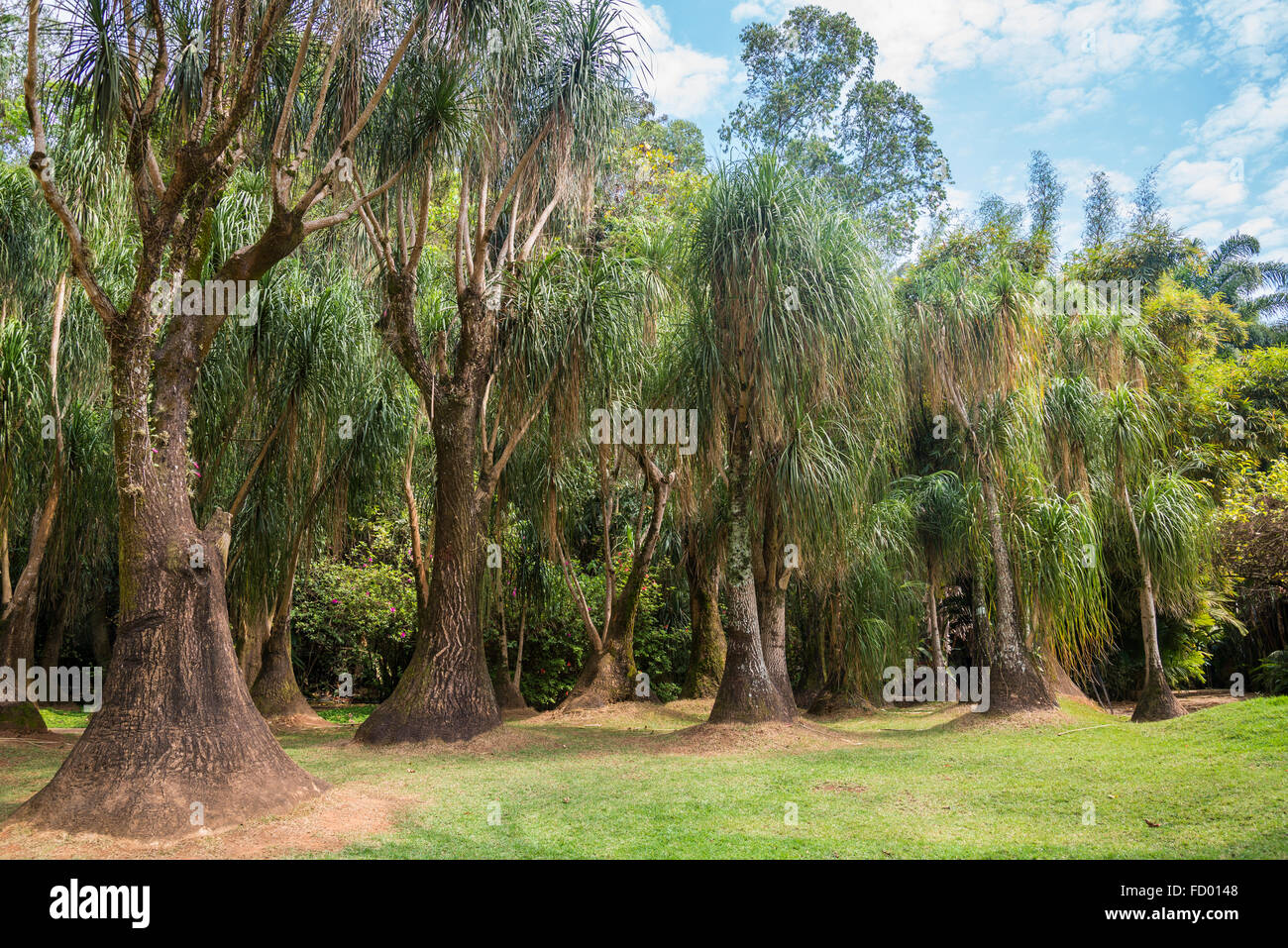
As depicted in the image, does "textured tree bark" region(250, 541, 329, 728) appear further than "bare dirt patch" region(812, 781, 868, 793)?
Yes

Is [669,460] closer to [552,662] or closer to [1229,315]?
[552,662]

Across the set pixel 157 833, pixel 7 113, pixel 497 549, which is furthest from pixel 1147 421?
pixel 7 113

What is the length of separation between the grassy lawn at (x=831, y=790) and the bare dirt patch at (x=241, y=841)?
0.23 m

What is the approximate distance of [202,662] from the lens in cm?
645

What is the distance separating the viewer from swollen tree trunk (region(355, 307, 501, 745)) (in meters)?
9.82

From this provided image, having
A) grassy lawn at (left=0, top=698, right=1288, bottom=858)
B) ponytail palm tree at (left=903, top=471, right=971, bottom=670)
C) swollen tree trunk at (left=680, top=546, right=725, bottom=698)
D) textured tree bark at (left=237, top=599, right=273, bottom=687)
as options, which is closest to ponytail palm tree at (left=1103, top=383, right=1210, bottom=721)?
grassy lawn at (left=0, top=698, right=1288, bottom=858)

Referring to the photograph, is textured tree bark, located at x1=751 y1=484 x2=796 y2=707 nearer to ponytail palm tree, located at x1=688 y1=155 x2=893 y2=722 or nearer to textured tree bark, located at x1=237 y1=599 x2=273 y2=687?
ponytail palm tree, located at x1=688 y1=155 x2=893 y2=722

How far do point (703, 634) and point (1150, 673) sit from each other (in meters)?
6.62

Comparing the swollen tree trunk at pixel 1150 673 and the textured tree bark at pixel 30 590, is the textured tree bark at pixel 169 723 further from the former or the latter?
the swollen tree trunk at pixel 1150 673

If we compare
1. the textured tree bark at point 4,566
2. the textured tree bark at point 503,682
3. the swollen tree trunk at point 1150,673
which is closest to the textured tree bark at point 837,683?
the swollen tree trunk at point 1150,673

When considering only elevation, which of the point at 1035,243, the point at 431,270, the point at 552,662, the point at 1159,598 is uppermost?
the point at 1035,243

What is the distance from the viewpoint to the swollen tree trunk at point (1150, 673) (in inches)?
418

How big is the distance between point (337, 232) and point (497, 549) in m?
5.08

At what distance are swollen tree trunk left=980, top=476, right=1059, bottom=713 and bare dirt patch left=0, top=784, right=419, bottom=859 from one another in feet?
26.7
